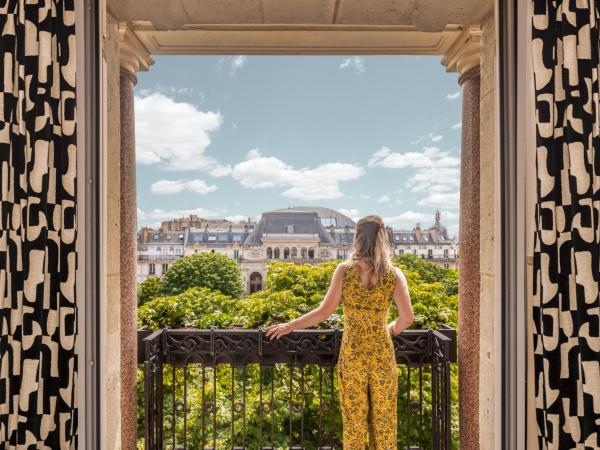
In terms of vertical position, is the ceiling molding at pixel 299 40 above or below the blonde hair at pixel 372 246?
above

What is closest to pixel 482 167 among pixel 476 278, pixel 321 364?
pixel 476 278

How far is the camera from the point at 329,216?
17.3 ft

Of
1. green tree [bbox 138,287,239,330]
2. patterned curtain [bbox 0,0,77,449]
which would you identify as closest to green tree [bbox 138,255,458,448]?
green tree [bbox 138,287,239,330]

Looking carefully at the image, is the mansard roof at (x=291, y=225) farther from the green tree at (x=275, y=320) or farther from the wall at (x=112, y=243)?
the wall at (x=112, y=243)

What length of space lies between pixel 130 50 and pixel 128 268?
1259 mm

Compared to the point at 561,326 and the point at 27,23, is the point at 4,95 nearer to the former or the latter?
the point at 27,23

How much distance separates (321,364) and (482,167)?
141cm

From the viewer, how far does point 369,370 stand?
6.24 ft

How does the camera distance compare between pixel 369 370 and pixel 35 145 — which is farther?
pixel 369 370

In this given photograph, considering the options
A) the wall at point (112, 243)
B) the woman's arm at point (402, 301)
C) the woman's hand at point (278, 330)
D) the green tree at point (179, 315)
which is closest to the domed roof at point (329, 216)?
the green tree at point (179, 315)

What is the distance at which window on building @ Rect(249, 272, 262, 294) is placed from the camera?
4.93 meters

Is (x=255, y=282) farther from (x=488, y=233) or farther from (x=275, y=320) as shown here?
(x=488, y=233)

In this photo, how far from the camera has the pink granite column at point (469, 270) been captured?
216 centimetres

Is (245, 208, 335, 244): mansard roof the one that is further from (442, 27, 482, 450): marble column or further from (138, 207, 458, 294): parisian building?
(442, 27, 482, 450): marble column
